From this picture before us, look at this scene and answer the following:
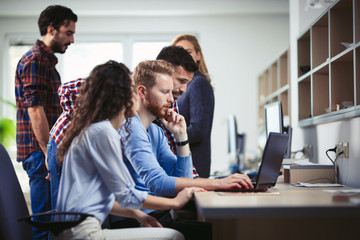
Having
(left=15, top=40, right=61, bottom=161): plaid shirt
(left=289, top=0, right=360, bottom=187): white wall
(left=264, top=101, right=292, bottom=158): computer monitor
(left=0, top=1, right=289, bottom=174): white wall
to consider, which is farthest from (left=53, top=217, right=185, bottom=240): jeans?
(left=0, top=1, right=289, bottom=174): white wall

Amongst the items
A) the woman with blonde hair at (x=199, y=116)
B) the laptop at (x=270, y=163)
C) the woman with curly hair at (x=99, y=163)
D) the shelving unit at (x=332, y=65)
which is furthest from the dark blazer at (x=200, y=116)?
the woman with curly hair at (x=99, y=163)

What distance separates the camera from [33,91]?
2490 millimetres

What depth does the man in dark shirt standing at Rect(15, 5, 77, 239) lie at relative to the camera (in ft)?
8.09

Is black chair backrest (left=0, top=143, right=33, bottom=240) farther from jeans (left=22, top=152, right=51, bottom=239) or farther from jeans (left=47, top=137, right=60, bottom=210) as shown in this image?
jeans (left=22, top=152, right=51, bottom=239)

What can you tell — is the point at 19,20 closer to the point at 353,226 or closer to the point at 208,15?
the point at 208,15

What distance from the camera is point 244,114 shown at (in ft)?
21.3

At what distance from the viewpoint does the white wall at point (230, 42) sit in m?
6.49

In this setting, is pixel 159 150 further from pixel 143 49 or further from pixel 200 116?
pixel 143 49

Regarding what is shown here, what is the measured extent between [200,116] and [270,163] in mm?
767

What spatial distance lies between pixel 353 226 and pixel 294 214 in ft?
1.86

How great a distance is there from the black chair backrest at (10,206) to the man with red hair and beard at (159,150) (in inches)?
15.2

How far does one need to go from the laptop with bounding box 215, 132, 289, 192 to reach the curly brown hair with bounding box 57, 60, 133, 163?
0.57m

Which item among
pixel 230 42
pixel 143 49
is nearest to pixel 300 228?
pixel 230 42

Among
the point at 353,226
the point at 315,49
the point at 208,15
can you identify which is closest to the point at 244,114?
the point at 208,15
